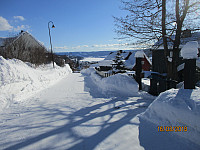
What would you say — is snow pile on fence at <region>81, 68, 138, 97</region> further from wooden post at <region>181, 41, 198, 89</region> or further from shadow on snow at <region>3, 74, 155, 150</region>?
wooden post at <region>181, 41, 198, 89</region>

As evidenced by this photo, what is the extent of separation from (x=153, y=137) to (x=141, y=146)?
0.41 meters

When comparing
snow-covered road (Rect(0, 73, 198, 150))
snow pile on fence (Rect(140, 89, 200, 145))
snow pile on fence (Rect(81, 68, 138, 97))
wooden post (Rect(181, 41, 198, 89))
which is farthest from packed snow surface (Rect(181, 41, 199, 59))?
snow pile on fence (Rect(81, 68, 138, 97))

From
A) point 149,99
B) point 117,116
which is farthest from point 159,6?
point 117,116

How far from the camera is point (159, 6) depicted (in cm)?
725

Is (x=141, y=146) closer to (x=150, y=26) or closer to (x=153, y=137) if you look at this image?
(x=153, y=137)

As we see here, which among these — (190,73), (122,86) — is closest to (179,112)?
(190,73)

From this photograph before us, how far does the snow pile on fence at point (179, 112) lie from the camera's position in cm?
234

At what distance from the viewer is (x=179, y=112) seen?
2572 mm
